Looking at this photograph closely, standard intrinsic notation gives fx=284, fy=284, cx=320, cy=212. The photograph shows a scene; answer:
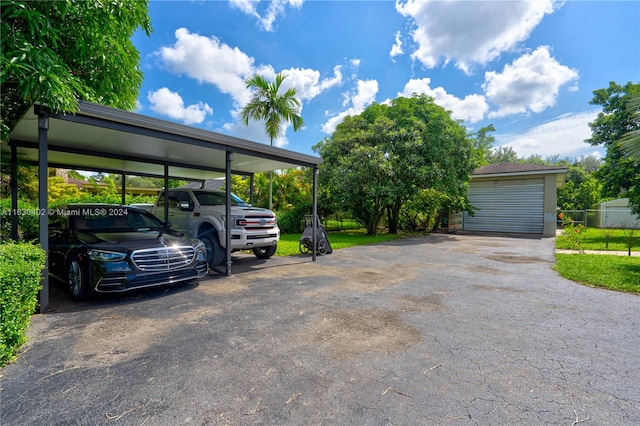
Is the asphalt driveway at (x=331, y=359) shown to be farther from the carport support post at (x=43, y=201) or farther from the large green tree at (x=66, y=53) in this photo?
the large green tree at (x=66, y=53)

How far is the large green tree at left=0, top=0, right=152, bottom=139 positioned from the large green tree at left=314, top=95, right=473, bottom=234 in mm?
9481

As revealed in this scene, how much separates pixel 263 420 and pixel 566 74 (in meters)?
15.0

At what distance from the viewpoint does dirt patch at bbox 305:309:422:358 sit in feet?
9.94

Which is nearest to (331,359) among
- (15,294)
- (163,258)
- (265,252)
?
(15,294)

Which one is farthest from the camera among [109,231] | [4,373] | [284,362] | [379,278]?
[379,278]

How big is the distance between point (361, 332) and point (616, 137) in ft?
62.5

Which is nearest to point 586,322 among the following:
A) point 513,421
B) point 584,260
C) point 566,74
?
point 513,421

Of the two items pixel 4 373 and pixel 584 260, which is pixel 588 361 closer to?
pixel 4 373

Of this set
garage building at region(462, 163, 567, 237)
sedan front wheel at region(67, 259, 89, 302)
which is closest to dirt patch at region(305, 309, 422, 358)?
sedan front wheel at region(67, 259, 89, 302)

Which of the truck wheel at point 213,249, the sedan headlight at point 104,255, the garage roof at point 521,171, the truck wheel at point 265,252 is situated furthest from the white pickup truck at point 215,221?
the garage roof at point 521,171

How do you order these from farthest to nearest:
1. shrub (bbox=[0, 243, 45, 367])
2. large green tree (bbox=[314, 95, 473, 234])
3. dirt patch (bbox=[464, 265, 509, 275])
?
large green tree (bbox=[314, 95, 473, 234]) → dirt patch (bbox=[464, 265, 509, 275]) → shrub (bbox=[0, 243, 45, 367])

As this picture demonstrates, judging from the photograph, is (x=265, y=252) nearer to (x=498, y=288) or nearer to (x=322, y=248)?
(x=322, y=248)

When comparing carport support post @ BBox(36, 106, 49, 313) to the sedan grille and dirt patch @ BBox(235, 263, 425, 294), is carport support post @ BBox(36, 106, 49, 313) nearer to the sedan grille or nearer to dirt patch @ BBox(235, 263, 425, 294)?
the sedan grille

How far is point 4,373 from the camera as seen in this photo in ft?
8.13
